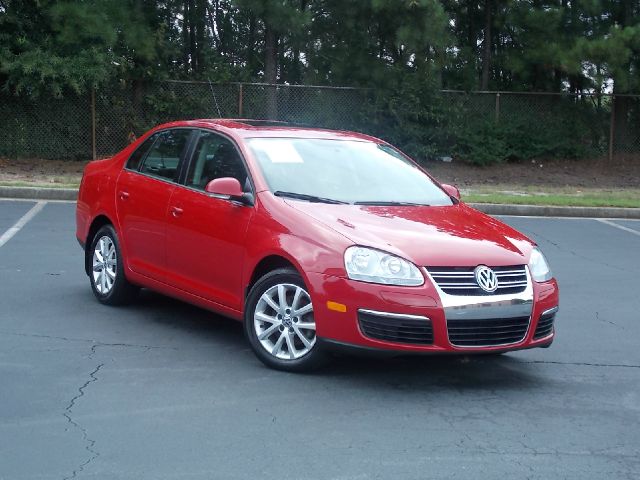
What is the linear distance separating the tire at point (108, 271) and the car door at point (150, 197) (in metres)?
0.19

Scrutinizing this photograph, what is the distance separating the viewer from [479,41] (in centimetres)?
2748

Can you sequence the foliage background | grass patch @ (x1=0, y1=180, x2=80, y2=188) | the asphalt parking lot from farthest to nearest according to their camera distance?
the foliage background
grass patch @ (x1=0, y1=180, x2=80, y2=188)
the asphalt parking lot

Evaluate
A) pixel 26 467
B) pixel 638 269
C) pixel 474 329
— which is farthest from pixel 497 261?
pixel 638 269

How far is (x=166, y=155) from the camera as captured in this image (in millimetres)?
7867

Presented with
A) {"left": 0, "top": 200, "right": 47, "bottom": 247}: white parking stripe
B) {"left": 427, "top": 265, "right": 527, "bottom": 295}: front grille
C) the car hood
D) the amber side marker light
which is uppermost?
the car hood

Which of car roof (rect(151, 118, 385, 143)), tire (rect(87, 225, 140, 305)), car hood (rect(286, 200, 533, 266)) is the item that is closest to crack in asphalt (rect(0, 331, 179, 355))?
tire (rect(87, 225, 140, 305))

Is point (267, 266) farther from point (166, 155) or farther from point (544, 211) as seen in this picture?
point (544, 211)

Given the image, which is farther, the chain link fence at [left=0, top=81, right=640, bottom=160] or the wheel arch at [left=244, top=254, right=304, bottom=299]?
the chain link fence at [left=0, top=81, right=640, bottom=160]

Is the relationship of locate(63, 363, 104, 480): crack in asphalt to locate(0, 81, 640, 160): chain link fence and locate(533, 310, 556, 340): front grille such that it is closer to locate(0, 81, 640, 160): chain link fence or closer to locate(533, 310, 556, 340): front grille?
locate(533, 310, 556, 340): front grille

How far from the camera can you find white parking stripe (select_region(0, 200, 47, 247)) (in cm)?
1178

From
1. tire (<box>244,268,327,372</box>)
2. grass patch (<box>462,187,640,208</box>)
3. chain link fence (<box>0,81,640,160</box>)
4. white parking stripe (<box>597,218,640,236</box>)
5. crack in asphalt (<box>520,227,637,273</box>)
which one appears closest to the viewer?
tire (<box>244,268,327,372</box>)

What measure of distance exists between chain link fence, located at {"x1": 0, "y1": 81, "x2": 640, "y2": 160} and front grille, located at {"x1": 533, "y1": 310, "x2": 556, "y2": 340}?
52.6 ft

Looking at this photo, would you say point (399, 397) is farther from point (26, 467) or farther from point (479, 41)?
point (479, 41)

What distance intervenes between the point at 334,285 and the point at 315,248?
11.7 inches
